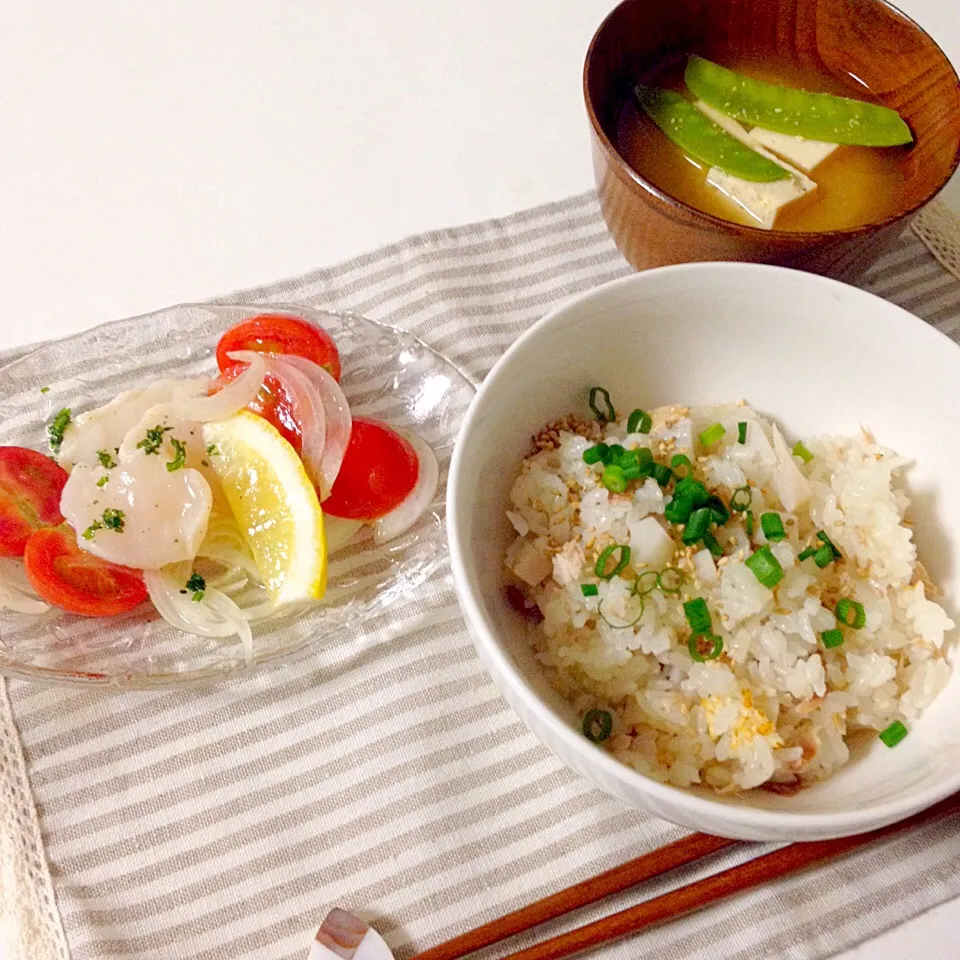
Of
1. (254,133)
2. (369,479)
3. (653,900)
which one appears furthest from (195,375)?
(653,900)

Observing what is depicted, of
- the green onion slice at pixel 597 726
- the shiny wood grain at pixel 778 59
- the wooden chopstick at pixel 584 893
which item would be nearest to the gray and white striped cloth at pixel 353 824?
the wooden chopstick at pixel 584 893

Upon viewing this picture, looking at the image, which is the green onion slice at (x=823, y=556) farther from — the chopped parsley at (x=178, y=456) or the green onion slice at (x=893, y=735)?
the chopped parsley at (x=178, y=456)

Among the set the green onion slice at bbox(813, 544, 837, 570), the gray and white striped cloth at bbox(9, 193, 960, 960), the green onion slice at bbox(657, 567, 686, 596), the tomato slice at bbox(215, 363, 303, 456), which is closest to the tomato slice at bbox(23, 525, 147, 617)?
the gray and white striped cloth at bbox(9, 193, 960, 960)

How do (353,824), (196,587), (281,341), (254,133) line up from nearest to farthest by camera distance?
(353,824) → (196,587) → (281,341) → (254,133)

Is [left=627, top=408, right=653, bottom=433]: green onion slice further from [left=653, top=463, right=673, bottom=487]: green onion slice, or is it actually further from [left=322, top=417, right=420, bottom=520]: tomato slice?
[left=322, top=417, right=420, bottom=520]: tomato slice

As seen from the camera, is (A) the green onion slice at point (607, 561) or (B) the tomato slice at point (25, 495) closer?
(A) the green onion slice at point (607, 561)

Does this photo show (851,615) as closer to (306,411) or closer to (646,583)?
(646,583)
